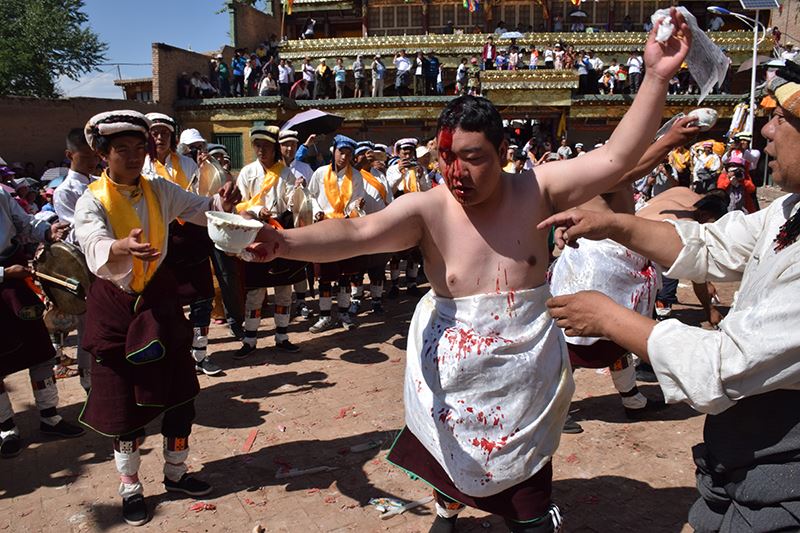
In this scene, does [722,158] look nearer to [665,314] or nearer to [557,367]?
[665,314]

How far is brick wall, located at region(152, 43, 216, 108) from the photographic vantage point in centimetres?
2375

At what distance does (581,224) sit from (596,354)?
7.93 ft

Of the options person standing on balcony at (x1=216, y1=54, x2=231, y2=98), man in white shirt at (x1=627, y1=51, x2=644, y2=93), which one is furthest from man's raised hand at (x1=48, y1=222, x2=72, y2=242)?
man in white shirt at (x1=627, y1=51, x2=644, y2=93)

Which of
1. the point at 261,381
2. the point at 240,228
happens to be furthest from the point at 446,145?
the point at 261,381

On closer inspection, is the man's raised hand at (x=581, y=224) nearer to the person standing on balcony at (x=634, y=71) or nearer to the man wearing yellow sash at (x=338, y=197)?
the man wearing yellow sash at (x=338, y=197)

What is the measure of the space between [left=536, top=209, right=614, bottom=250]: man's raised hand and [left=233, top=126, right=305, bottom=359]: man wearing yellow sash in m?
4.57

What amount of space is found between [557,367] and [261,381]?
4.02 m

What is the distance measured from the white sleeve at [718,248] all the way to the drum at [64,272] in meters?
3.91

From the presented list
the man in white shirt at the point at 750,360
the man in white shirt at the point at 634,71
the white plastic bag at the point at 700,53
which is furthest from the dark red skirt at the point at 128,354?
the man in white shirt at the point at 634,71

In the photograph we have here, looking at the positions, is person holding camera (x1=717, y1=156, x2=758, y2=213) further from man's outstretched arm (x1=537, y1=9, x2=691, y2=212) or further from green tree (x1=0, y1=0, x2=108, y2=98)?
green tree (x1=0, y1=0, x2=108, y2=98)

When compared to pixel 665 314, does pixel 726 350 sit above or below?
above

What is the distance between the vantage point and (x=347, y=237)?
8.00ft

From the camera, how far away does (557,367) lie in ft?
8.77

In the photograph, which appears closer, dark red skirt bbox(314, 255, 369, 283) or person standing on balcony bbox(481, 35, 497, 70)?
dark red skirt bbox(314, 255, 369, 283)
